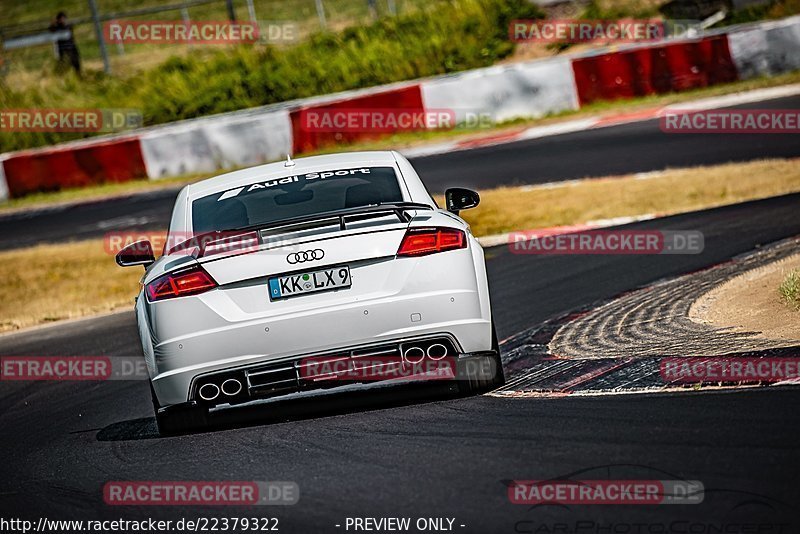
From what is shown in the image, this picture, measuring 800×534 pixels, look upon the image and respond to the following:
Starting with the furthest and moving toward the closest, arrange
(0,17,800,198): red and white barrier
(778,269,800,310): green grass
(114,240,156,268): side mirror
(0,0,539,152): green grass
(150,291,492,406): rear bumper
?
(0,0,539,152): green grass < (0,17,800,198): red and white barrier < (778,269,800,310): green grass < (114,240,156,268): side mirror < (150,291,492,406): rear bumper

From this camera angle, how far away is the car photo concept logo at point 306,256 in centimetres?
650

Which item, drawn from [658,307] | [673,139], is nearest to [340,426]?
[658,307]

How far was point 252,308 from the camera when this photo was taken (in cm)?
653

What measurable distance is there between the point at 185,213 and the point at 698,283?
3996 mm

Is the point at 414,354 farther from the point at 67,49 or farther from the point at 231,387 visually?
the point at 67,49

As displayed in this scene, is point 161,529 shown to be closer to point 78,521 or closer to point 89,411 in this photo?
point 78,521

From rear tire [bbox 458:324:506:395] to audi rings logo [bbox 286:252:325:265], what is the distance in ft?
2.97

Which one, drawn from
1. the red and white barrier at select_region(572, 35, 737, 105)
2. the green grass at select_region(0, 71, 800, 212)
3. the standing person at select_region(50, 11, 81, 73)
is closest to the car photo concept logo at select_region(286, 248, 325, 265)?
the green grass at select_region(0, 71, 800, 212)

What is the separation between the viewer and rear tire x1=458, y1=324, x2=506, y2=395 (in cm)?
676

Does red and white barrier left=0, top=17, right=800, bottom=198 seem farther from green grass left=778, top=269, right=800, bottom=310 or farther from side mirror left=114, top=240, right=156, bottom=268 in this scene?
side mirror left=114, top=240, right=156, bottom=268

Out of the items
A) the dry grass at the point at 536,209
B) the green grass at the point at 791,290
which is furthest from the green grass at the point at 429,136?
the green grass at the point at 791,290

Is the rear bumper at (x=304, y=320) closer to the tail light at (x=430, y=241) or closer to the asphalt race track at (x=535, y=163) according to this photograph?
the tail light at (x=430, y=241)

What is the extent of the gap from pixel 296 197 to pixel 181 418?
4.83 feet

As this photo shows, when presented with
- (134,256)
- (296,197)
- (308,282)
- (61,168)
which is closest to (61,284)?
(134,256)
